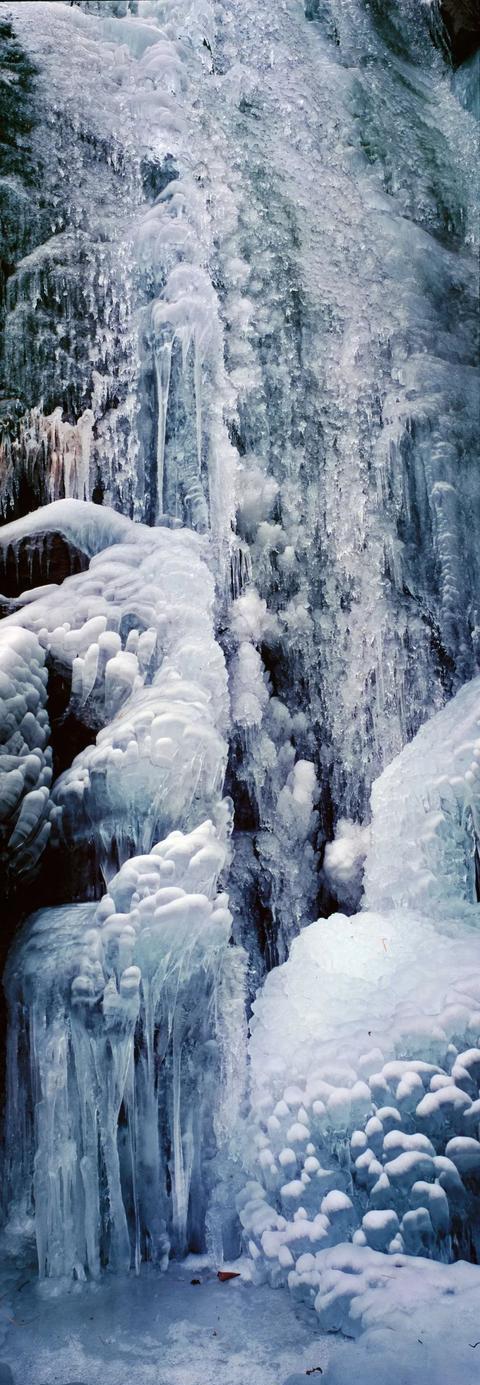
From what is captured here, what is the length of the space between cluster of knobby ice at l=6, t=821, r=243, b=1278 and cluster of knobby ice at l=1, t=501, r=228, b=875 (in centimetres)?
23

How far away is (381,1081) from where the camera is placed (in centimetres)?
285

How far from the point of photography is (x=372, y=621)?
5297 mm

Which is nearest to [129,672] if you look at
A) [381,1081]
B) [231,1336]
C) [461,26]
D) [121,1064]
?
[121,1064]

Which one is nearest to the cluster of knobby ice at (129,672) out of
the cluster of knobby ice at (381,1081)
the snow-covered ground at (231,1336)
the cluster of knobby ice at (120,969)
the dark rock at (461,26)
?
the cluster of knobby ice at (120,969)

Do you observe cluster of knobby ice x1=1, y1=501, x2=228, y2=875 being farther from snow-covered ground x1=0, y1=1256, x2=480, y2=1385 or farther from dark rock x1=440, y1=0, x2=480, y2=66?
dark rock x1=440, y1=0, x2=480, y2=66

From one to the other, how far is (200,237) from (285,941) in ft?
12.6

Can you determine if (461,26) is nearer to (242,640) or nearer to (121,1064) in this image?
(242,640)

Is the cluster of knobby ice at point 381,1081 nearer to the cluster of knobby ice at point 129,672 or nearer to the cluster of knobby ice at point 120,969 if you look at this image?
the cluster of knobby ice at point 120,969

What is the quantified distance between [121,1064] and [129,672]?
1.49 metres

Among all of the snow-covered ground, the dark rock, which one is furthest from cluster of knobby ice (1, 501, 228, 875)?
the dark rock

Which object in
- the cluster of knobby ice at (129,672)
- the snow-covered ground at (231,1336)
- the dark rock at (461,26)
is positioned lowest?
the snow-covered ground at (231,1336)

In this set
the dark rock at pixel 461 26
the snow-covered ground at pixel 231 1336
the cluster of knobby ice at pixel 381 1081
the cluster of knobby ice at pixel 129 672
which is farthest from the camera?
the dark rock at pixel 461 26

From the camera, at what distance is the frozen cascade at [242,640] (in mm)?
2971

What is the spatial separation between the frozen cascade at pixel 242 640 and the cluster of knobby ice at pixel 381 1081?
1 centimetres
